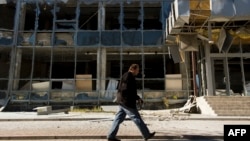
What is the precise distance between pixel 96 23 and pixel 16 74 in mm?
6242

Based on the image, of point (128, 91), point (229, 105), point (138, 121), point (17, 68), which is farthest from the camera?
point (17, 68)

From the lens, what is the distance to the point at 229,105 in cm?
1397

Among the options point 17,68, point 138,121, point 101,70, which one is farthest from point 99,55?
point 138,121

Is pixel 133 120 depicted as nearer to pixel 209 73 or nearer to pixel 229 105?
pixel 229 105

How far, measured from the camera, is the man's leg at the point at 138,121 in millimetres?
6133

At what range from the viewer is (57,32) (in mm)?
19547

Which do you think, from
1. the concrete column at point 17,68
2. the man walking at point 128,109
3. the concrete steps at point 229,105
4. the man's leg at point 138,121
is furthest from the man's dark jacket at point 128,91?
the concrete column at point 17,68

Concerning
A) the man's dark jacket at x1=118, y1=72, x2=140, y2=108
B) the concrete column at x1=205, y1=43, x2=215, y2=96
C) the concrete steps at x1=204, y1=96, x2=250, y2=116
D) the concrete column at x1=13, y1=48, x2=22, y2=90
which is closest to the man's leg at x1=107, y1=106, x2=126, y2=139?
the man's dark jacket at x1=118, y1=72, x2=140, y2=108

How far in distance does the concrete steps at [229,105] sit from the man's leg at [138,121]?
26.0ft

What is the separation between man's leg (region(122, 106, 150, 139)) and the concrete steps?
26.0 ft

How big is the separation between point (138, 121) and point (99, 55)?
13.4m

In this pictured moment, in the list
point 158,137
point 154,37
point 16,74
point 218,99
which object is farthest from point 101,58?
point 158,137

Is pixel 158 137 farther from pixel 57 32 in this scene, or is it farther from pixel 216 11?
pixel 57 32

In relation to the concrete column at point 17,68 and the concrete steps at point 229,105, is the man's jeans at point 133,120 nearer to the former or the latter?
the concrete steps at point 229,105
